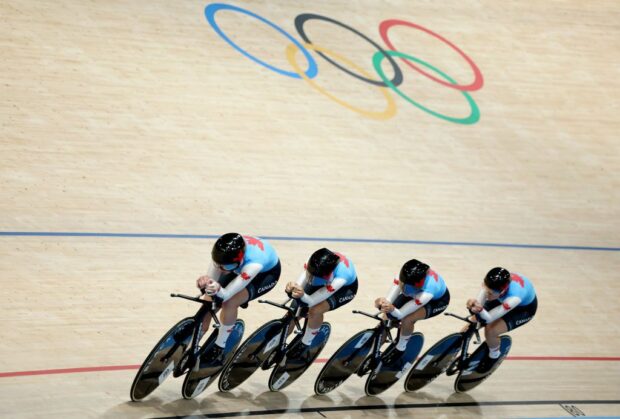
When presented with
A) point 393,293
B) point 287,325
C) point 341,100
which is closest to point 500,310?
point 393,293

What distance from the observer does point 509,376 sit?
6.36 meters

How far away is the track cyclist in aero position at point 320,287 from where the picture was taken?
5148 mm

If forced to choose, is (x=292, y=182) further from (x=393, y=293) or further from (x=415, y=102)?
(x=393, y=293)

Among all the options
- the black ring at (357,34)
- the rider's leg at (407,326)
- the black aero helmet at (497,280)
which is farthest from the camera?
the black ring at (357,34)

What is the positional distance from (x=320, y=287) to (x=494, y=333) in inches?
51.0

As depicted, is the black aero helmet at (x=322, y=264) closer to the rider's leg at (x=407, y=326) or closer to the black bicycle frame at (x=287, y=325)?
the black bicycle frame at (x=287, y=325)

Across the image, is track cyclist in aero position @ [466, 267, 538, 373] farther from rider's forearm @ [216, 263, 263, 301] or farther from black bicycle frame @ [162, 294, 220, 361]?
black bicycle frame @ [162, 294, 220, 361]

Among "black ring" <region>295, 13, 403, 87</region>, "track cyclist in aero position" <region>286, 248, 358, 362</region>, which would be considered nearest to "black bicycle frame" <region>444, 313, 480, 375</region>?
"track cyclist in aero position" <region>286, 248, 358, 362</region>

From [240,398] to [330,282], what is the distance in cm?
91

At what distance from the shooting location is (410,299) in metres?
5.55

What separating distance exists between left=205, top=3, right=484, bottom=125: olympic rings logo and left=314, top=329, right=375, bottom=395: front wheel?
12.4ft

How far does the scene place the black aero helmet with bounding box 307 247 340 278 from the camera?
16.9 feet

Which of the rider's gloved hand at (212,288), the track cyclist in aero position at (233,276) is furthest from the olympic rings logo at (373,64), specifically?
the rider's gloved hand at (212,288)

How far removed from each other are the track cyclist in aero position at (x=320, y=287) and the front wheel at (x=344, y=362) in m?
0.17
